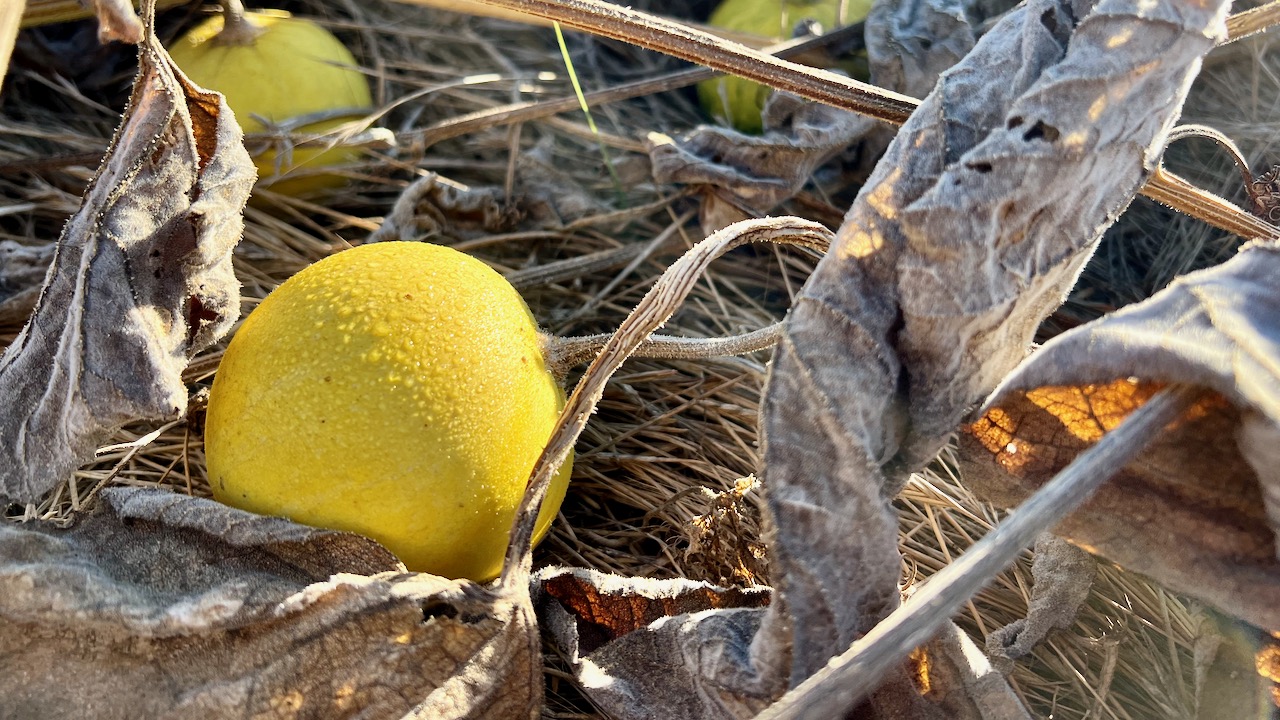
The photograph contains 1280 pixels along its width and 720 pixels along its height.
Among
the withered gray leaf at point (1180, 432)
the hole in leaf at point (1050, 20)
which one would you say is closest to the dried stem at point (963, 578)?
the withered gray leaf at point (1180, 432)

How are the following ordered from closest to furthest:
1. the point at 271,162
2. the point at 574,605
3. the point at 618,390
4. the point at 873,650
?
the point at 873,650, the point at 574,605, the point at 618,390, the point at 271,162

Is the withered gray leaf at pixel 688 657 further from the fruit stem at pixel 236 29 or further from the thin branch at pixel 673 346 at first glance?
the fruit stem at pixel 236 29

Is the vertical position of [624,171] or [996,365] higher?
[996,365]

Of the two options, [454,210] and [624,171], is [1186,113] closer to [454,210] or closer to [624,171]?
[624,171]

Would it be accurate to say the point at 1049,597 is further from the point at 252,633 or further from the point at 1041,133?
the point at 252,633

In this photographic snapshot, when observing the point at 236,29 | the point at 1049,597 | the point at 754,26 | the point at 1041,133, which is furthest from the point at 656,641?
the point at 754,26

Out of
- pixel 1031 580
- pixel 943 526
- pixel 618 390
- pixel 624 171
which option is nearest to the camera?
pixel 1031 580

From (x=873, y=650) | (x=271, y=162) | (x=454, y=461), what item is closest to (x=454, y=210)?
(x=271, y=162)
